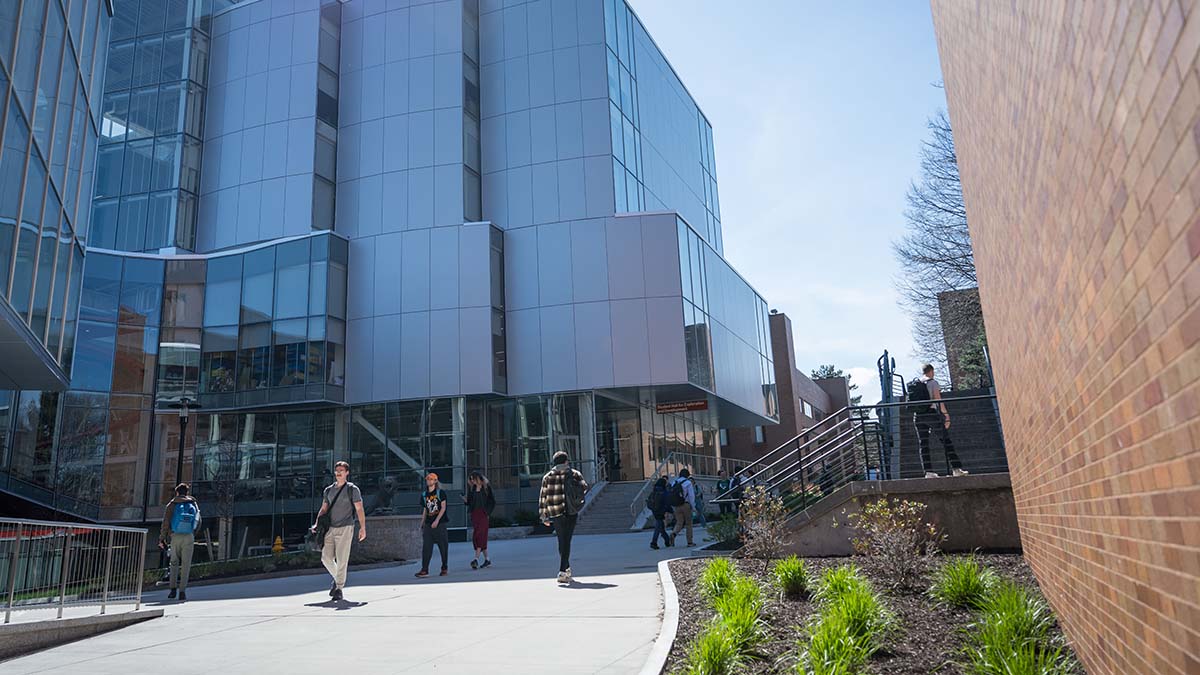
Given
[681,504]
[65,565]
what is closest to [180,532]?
[65,565]

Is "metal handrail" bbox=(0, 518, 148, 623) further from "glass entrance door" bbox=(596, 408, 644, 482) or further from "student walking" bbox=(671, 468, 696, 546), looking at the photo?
"glass entrance door" bbox=(596, 408, 644, 482)

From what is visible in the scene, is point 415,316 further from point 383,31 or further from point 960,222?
point 960,222

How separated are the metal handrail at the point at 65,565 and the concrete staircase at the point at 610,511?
17.8 m

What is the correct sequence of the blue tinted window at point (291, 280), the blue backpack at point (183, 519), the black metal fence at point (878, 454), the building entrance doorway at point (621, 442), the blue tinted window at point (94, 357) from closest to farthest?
1. the black metal fence at point (878, 454)
2. the blue backpack at point (183, 519)
3. the blue tinted window at point (94, 357)
4. the blue tinted window at point (291, 280)
5. the building entrance doorway at point (621, 442)

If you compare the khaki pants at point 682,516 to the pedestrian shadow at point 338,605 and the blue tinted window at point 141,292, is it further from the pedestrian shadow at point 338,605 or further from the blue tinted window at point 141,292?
the blue tinted window at point 141,292

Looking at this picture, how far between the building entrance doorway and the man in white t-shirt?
20596 mm

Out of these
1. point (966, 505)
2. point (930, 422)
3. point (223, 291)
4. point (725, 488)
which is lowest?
point (966, 505)

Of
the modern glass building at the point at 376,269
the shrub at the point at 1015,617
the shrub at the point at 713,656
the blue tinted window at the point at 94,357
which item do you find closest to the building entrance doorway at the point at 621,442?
the modern glass building at the point at 376,269

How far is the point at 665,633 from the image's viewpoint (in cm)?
648

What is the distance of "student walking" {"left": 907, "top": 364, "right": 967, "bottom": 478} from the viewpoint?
1242cm

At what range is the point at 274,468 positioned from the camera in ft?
116

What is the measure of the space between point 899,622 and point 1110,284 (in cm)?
426

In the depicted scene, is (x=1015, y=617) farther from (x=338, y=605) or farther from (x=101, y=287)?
(x=101, y=287)

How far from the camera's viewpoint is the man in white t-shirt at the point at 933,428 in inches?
484
